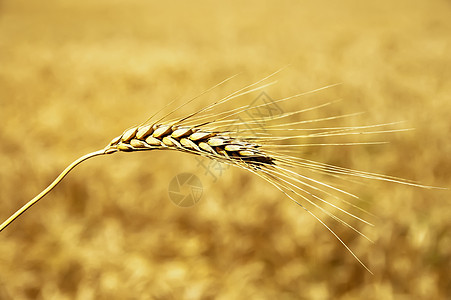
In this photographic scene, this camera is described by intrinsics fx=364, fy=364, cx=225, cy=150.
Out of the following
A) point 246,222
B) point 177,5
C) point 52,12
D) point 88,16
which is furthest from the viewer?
point 177,5

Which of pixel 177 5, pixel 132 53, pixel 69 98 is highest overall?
pixel 177 5

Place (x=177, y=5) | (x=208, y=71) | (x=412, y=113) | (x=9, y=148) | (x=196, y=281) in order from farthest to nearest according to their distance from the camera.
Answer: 1. (x=177, y=5)
2. (x=208, y=71)
3. (x=412, y=113)
4. (x=9, y=148)
5. (x=196, y=281)

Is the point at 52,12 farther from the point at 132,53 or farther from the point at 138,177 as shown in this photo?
the point at 138,177

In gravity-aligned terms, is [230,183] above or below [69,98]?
below

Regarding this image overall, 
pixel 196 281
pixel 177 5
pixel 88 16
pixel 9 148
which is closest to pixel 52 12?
pixel 88 16

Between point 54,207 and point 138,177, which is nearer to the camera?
A: point 54,207

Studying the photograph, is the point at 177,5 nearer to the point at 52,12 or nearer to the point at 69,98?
the point at 52,12
